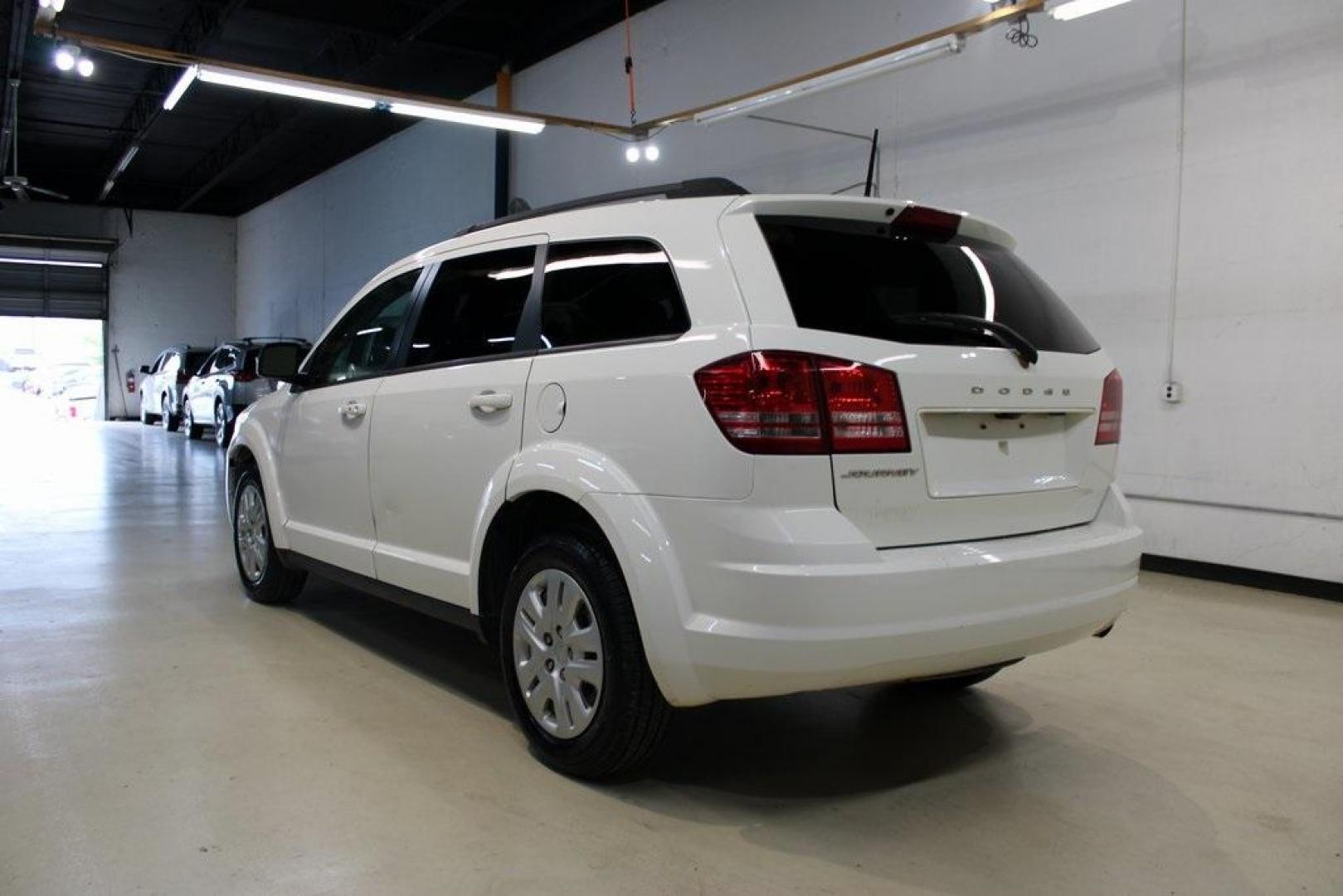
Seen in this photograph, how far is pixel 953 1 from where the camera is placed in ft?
21.1

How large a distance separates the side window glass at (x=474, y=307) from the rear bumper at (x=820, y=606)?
90 centimetres

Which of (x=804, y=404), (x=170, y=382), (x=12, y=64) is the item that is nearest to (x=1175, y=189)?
(x=804, y=404)

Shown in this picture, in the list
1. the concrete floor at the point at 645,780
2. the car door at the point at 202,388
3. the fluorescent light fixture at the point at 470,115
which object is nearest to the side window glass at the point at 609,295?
the concrete floor at the point at 645,780

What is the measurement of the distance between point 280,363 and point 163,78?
39.5 feet

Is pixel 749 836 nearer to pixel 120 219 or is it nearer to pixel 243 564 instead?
pixel 243 564

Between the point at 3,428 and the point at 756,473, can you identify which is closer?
the point at 756,473

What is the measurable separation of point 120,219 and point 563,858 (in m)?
23.9

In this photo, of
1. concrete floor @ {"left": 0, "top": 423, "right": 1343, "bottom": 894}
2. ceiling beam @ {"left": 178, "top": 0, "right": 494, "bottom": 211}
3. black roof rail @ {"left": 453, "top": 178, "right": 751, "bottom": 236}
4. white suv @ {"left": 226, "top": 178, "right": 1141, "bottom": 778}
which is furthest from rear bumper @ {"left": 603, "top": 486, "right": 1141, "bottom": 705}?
ceiling beam @ {"left": 178, "top": 0, "right": 494, "bottom": 211}

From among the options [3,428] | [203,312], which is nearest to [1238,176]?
[3,428]

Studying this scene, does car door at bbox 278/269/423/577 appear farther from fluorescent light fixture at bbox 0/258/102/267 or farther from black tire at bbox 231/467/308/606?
fluorescent light fixture at bbox 0/258/102/267

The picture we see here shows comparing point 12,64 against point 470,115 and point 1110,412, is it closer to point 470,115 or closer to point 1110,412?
point 470,115

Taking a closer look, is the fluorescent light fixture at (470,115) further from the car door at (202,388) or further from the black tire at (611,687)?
the car door at (202,388)

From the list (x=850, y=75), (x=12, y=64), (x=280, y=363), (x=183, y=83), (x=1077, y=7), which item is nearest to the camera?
(x=280, y=363)

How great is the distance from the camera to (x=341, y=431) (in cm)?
357
